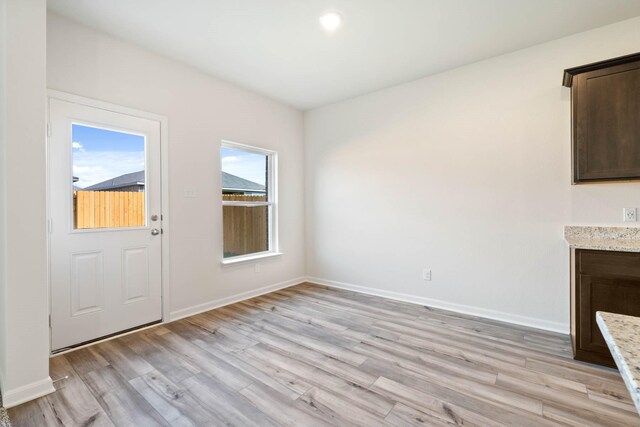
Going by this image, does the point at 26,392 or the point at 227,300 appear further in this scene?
the point at 227,300

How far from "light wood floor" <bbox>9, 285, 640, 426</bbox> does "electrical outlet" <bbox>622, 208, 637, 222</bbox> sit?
1151mm

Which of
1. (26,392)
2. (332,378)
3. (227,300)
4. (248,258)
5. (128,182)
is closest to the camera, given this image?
(26,392)

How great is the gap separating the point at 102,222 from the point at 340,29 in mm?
2760

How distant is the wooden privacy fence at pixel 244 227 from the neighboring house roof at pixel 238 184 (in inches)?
3.6

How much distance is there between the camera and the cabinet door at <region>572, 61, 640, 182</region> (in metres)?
2.33

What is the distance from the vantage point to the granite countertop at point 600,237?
2.28 m

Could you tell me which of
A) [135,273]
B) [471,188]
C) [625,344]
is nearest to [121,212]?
[135,273]

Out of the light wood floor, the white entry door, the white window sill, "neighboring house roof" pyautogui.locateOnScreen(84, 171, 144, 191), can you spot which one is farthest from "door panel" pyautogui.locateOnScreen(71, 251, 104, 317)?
the white window sill

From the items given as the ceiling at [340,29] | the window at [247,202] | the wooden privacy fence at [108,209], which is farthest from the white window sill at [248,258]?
the ceiling at [340,29]

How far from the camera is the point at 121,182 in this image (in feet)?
9.39

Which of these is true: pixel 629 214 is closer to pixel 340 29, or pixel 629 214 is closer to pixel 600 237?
pixel 600 237

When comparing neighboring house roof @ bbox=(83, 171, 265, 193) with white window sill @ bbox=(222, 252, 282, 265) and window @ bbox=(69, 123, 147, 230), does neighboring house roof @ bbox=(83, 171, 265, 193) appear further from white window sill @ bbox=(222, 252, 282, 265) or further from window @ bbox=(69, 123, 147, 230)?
white window sill @ bbox=(222, 252, 282, 265)

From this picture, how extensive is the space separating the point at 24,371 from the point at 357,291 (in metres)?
3.34

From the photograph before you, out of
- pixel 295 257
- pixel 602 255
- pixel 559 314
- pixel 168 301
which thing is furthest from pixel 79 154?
pixel 559 314
